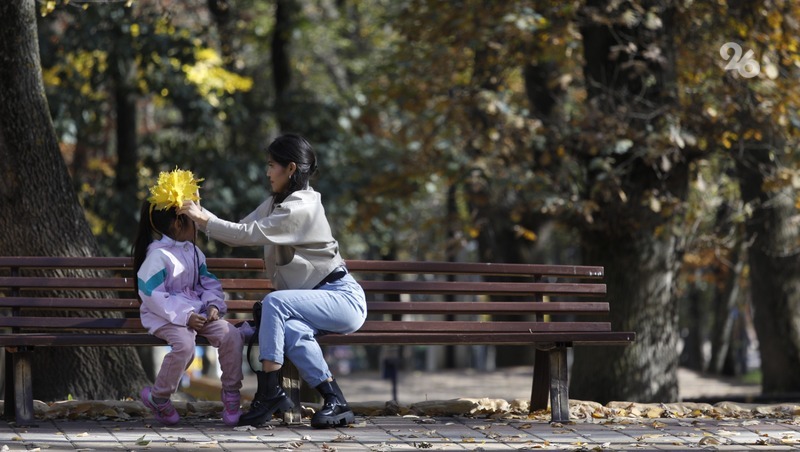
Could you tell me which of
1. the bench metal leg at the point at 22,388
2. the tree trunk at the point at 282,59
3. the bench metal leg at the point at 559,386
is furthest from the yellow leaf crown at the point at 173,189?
the tree trunk at the point at 282,59

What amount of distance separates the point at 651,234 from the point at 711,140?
103 centimetres

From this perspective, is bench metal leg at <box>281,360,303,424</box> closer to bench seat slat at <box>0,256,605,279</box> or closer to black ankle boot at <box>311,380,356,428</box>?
black ankle boot at <box>311,380,356,428</box>

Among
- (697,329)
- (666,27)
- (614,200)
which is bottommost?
(697,329)

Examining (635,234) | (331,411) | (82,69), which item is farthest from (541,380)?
(82,69)

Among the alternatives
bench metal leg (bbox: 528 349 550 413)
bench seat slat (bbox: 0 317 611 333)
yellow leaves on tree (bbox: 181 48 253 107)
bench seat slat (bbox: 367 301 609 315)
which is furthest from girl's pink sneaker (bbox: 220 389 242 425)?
yellow leaves on tree (bbox: 181 48 253 107)

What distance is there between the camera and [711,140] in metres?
11.3

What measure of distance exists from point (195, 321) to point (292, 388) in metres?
0.73

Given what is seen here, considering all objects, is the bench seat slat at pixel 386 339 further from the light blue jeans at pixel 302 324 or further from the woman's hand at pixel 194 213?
the woman's hand at pixel 194 213

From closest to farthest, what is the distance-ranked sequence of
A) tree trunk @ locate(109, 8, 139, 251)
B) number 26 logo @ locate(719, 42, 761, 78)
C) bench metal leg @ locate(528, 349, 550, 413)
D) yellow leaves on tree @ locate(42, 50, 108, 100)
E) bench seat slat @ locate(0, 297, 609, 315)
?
bench seat slat @ locate(0, 297, 609, 315)
bench metal leg @ locate(528, 349, 550, 413)
number 26 logo @ locate(719, 42, 761, 78)
tree trunk @ locate(109, 8, 139, 251)
yellow leaves on tree @ locate(42, 50, 108, 100)

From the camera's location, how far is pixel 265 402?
6676mm

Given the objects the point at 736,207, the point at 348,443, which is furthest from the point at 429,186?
the point at 348,443

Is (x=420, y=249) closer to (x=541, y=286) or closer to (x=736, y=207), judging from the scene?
(x=736, y=207)

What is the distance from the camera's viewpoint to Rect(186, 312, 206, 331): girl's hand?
21.5 feet

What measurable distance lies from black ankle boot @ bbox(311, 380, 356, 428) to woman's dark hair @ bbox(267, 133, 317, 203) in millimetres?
1067
